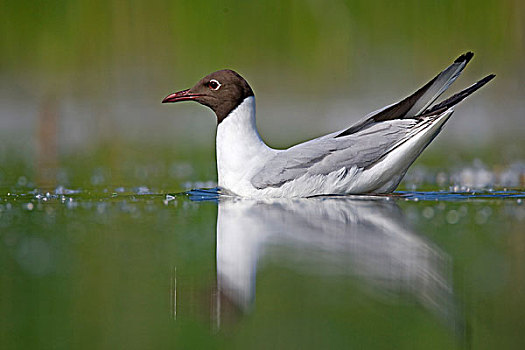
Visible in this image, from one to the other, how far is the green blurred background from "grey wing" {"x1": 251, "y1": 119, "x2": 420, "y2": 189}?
6.95 m

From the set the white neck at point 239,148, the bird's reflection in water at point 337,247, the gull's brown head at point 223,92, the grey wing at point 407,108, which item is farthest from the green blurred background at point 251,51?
the bird's reflection in water at point 337,247

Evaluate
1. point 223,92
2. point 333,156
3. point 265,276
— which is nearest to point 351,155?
point 333,156

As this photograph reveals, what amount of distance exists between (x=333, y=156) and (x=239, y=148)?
777 mm

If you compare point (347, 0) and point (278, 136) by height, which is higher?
point (347, 0)

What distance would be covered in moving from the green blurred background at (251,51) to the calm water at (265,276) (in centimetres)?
800

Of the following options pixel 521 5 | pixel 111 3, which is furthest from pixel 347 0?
pixel 111 3

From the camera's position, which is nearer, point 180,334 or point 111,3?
point 180,334

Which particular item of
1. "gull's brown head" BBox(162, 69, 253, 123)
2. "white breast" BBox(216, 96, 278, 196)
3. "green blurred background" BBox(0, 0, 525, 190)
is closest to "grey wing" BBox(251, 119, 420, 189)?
"white breast" BBox(216, 96, 278, 196)

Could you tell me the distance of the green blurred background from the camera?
14.7 metres

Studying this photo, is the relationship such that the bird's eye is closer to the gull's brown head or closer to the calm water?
the gull's brown head

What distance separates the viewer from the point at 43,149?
35.1ft

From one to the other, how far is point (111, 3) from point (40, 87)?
211 centimetres

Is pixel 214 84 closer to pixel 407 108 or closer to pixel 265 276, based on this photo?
pixel 407 108

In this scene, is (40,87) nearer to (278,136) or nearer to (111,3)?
(111,3)
